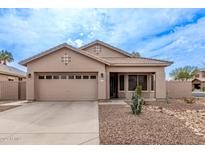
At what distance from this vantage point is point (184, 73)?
2005 inches

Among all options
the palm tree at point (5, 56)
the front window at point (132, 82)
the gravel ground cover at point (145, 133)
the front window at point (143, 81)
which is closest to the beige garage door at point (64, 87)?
the front window at point (132, 82)

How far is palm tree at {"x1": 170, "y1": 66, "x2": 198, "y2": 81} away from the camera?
5095 cm

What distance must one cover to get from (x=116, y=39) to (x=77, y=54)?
16.1m

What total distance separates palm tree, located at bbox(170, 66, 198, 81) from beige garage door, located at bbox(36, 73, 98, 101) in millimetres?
38552

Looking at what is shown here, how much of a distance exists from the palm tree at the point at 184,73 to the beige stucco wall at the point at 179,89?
30854mm

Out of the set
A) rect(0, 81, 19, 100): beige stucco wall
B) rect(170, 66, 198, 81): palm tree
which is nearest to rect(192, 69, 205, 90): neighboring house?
rect(170, 66, 198, 81): palm tree

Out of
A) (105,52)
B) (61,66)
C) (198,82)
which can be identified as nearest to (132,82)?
(105,52)

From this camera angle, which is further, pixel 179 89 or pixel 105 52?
pixel 105 52

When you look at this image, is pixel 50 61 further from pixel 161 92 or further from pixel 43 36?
pixel 43 36

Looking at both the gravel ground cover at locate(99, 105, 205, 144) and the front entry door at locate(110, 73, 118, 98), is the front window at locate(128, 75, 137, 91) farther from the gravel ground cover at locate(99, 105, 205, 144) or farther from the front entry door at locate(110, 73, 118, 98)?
the gravel ground cover at locate(99, 105, 205, 144)

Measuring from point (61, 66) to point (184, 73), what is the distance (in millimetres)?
40574

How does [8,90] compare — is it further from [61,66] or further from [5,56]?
[5,56]

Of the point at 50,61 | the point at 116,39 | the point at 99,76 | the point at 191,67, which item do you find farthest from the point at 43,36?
the point at 191,67
